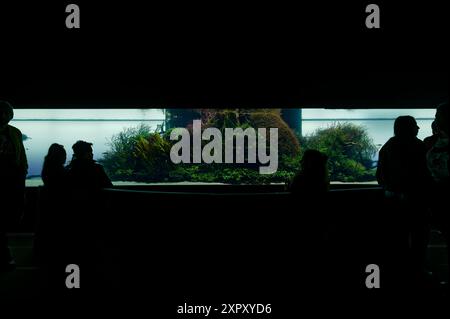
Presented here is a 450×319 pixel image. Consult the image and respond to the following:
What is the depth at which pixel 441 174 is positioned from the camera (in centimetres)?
274

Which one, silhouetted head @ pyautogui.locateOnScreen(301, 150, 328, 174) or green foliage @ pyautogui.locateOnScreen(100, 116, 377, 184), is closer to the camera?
silhouetted head @ pyautogui.locateOnScreen(301, 150, 328, 174)

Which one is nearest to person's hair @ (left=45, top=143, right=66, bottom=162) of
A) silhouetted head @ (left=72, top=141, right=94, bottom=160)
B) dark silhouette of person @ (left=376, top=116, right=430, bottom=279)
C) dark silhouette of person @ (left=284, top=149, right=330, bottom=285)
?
silhouetted head @ (left=72, top=141, right=94, bottom=160)

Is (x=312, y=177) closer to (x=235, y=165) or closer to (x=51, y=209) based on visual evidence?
(x=51, y=209)

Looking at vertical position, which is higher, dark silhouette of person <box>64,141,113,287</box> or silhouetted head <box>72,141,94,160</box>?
silhouetted head <box>72,141,94,160</box>

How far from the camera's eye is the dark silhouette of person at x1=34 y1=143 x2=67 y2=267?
2996 millimetres

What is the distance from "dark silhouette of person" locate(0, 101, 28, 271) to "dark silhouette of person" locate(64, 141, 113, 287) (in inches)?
26.2

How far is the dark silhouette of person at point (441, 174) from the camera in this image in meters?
2.74

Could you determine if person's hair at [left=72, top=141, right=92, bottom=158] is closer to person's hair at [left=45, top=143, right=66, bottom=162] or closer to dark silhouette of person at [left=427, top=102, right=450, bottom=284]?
person's hair at [left=45, top=143, right=66, bottom=162]

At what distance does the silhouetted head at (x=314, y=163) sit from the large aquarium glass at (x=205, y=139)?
3338 mm
